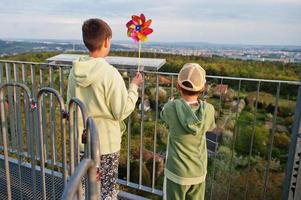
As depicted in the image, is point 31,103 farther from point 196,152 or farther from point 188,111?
point 196,152

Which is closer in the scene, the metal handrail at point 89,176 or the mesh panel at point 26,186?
the metal handrail at point 89,176

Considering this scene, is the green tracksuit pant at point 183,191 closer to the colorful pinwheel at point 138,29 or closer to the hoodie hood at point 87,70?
the hoodie hood at point 87,70

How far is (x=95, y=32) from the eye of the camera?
5.87 ft

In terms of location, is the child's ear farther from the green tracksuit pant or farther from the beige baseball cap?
the green tracksuit pant

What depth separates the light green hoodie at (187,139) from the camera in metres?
1.86

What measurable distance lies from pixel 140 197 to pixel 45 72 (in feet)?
5.53

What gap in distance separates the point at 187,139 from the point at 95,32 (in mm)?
927

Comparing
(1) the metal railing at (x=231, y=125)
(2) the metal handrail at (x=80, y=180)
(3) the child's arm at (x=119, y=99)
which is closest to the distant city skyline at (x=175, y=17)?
(1) the metal railing at (x=231, y=125)

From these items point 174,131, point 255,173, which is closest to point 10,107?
point 174,131

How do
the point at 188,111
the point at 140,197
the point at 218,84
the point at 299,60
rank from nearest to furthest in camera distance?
the point at 188,111, the point at 299,60, the point at 218,84, the point at 140,197

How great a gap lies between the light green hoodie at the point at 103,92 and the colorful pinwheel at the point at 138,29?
0.56 metres

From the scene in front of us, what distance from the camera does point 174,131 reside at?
1.93 metres

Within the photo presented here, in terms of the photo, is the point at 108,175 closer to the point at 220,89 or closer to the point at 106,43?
the point at 106,43

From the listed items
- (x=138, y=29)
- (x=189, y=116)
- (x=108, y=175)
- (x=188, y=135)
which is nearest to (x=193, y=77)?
(x=189, y=116)
